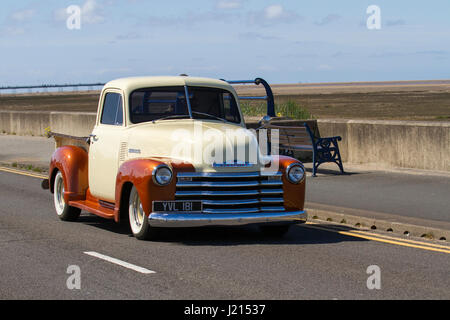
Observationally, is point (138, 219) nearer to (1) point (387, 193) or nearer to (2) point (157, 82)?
(2) point (157, 82)

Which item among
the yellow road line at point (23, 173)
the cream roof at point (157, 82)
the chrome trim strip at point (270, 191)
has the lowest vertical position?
the yellow road line at point (23, 173)

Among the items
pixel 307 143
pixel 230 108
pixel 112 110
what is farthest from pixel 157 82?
pixel 307 143

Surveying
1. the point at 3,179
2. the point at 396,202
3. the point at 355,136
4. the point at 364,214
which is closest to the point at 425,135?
the point at 355,136

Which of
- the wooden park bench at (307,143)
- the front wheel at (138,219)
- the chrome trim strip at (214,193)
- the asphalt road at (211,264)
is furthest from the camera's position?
the wooden park bench at (307,143)

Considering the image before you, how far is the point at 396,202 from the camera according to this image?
43.3 ft

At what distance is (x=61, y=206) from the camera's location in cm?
1259

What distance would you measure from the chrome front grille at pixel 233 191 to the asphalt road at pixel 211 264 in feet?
1.48

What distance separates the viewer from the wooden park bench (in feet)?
56.3

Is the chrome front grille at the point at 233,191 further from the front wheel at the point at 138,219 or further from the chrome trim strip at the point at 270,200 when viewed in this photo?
the front wheel at the point at 138,219

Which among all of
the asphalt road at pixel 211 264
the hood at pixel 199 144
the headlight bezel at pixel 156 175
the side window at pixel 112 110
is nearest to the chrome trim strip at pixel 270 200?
the hood at pixel 199 144

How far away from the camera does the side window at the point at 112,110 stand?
1145cm

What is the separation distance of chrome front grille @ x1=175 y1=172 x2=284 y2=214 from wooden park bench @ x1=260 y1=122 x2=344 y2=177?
6.61 meters

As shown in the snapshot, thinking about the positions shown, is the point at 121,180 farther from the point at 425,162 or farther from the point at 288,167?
the point at 425,162
